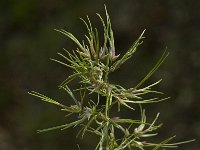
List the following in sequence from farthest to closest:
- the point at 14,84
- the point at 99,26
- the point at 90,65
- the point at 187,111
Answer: the point at 14,84 → the point at 99,26 → the point at 187,111 → the point at 90,65

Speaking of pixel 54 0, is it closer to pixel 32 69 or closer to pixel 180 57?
pixel 32 69

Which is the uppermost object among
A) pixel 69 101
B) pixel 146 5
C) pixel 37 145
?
pixel 146 5

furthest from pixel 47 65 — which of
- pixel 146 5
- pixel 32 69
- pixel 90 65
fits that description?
pixel 90 65

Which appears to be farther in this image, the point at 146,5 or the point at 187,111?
the point at 146,5

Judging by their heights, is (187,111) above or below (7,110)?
above

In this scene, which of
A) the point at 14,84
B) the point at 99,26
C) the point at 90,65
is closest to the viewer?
the point at 90,65

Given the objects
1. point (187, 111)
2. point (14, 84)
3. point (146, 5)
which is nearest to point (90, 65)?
point (187, 111)
